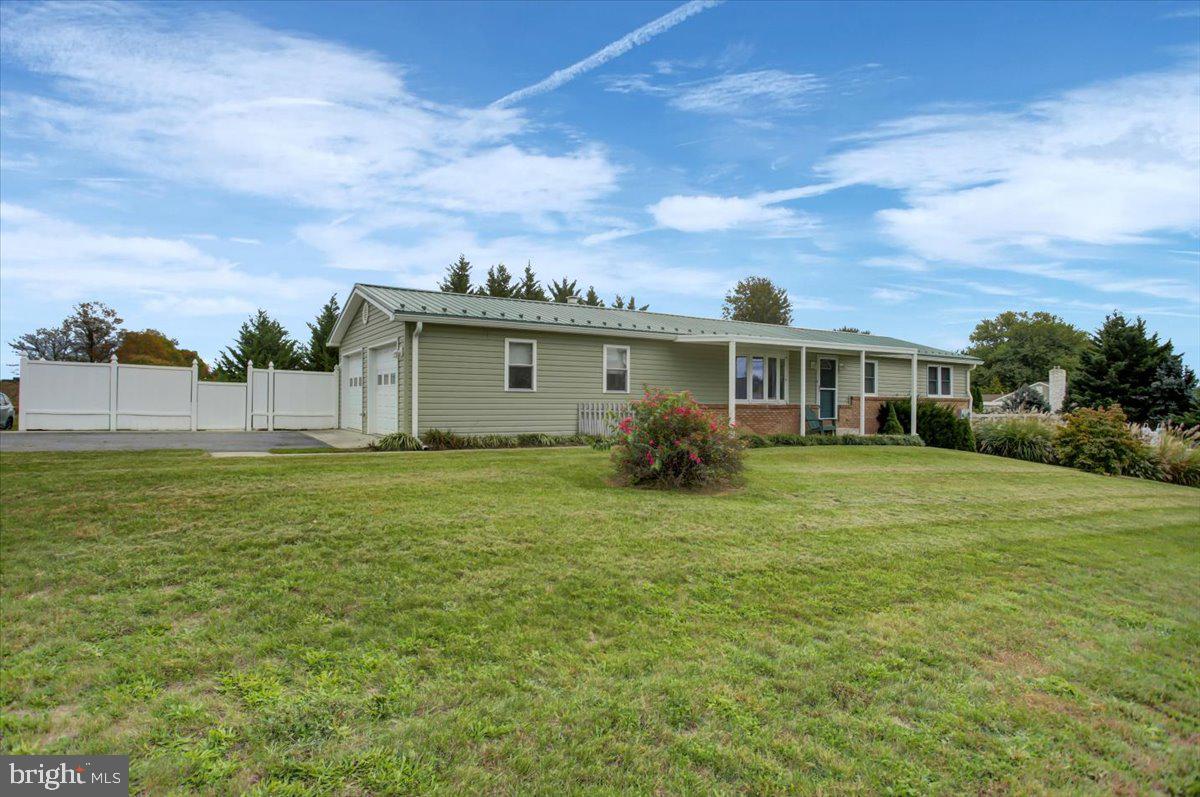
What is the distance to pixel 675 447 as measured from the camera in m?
8.88

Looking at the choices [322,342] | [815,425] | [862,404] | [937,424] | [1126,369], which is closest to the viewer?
[937,424]

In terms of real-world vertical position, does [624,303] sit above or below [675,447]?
above

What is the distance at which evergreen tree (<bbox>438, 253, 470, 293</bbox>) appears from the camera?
37.0 m

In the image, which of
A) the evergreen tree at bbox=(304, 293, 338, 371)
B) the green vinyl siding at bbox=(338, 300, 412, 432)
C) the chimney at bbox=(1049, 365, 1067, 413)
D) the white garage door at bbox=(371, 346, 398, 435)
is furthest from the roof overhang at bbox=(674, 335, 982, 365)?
the evergreen tree at bbox=(304, 293, 338, 371)

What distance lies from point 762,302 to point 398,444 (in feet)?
144

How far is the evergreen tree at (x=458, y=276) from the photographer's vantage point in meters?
37.0

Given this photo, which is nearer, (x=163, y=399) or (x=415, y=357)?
(x=415, y=357)

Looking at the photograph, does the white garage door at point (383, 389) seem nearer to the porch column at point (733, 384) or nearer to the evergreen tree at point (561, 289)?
the porch column at point (733, 384)

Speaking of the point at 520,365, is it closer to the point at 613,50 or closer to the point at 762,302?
the point at 613,50

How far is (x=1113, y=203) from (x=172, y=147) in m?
20.3

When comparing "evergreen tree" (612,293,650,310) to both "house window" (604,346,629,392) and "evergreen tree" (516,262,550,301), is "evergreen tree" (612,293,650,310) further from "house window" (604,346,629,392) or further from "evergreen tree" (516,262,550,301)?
"house window" (604,346,629,392)

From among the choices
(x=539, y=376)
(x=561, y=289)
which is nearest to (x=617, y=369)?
(x=539, y=376)

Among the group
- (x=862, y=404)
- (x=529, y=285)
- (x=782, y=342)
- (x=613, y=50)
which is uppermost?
(x=529, y=285)

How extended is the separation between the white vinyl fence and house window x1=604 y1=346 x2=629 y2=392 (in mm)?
9997
